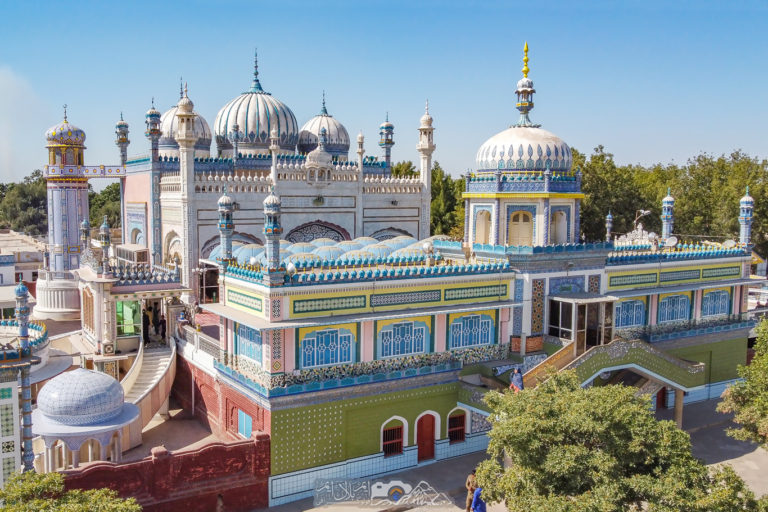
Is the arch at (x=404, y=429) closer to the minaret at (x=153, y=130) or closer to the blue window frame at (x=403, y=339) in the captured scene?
the blue window frame at (x=403, y=339)

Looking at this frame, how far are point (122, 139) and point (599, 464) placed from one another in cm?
2472

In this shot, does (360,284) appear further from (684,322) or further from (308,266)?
(684,322)

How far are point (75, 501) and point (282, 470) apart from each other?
555cm

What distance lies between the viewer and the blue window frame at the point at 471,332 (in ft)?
54.3

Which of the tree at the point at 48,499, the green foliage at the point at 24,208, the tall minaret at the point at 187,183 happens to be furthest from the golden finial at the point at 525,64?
the green foliage at the point at 24,208

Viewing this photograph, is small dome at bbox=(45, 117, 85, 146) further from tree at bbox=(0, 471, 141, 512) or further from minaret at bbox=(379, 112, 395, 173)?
tree at bbox=(0, 471, 141, 512)

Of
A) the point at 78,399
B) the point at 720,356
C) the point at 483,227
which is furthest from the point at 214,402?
the point at 720,356

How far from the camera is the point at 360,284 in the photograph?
1505 cm

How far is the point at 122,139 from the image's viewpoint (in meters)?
28.5

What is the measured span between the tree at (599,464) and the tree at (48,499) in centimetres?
549

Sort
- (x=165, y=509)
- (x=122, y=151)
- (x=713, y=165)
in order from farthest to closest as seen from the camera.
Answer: (x=713, y=165), (x=122, y=151), (x=165, y=509)

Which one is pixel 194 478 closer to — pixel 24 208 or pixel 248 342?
pixel 248 342

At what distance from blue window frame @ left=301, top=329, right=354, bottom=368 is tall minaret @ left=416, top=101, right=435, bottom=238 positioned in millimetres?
14388

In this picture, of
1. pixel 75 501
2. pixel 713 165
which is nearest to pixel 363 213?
pixel 75 501
